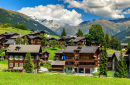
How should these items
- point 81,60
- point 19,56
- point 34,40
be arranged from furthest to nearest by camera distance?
point 34,40, point 81,60, point 19,56

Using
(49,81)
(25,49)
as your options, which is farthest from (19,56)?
(49,81)

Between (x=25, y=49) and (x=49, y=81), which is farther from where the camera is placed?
(x=25, y=49)

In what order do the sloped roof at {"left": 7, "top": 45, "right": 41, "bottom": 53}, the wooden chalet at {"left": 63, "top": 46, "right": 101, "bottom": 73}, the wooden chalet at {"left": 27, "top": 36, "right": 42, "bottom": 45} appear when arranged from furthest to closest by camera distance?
the wooden chalet at {"left": 27, "top": 36, "right": 42, "bottom": 45}
the wooden chalet at {"left": 63, "top": 46, "right": 101, "bottom": 73}
the sloped roof at {"left": 7, "top": 45, "right": 41, "bottom": 53}

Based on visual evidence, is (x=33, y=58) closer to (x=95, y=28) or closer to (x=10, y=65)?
(x=10, y=65)

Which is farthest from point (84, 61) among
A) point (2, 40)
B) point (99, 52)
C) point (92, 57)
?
point (2, 40)

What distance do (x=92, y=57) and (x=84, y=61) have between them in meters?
3.70

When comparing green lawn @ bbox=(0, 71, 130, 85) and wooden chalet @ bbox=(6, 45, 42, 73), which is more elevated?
wooden chalet @ bbox=(6, 45, 42, 73)

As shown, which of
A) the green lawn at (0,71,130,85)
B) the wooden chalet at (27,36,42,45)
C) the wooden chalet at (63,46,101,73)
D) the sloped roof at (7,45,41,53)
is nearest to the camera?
the green lawn at (0,71,130,85)

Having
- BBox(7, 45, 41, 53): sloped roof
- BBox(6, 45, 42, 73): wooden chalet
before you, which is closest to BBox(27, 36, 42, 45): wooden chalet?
BBox(7, 45, 41, 53): sloped roof

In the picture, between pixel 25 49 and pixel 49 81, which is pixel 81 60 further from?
pixel 49 81

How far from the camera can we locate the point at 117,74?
157ft

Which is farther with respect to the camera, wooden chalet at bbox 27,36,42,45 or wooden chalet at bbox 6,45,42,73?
wooden chalet at bbox 27,36,42,45

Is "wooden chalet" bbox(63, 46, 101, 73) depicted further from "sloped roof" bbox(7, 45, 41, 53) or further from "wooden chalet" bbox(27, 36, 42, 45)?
"wooden chalet" bbox(27, 36, 42, 45)

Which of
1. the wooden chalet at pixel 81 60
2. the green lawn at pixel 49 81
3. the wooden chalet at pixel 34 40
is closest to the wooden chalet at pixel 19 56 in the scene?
the wooden chalet at pixel 81 60
